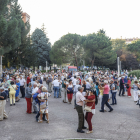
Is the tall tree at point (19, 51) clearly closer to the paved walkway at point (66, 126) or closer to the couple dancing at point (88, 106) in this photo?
the paved walkway at point (66, 126)

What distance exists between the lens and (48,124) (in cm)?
787

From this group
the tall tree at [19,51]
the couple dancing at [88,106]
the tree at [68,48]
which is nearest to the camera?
the couple dancing at [88,106]

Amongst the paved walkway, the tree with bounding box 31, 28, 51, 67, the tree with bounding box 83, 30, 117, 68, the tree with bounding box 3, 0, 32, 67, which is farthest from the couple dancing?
the tree with bounding box 31, 28, 51, 67

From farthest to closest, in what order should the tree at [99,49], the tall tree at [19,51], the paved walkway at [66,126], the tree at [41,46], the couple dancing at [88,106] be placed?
the tree at [41,46], the tree at [99,49], the tall tree at [19,51], the couple dancing at [88,106], the paved walkway at [66,126]

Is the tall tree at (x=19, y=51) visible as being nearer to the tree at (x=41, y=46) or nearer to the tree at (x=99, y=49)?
the tree at (x=41, y=46)

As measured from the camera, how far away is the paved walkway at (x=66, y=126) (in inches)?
255

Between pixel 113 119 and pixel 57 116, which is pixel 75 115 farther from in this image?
pixel 113 119

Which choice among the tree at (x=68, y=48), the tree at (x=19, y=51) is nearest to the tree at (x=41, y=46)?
the tree at (x=68, y=48)

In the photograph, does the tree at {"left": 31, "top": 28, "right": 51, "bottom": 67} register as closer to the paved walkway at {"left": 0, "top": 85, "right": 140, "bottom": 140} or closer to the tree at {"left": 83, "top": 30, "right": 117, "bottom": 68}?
the tree at {"left": 83, "top": 30, "right": 117, "bottom": 68}

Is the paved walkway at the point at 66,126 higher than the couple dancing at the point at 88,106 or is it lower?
lower

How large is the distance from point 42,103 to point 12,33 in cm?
2128

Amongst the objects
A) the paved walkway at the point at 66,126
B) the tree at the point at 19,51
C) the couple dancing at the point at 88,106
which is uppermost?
the tree at the point at 19,51

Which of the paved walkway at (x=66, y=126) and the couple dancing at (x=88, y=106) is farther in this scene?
the couple dancing at (x=88, y=106)

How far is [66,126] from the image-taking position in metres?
7.59
